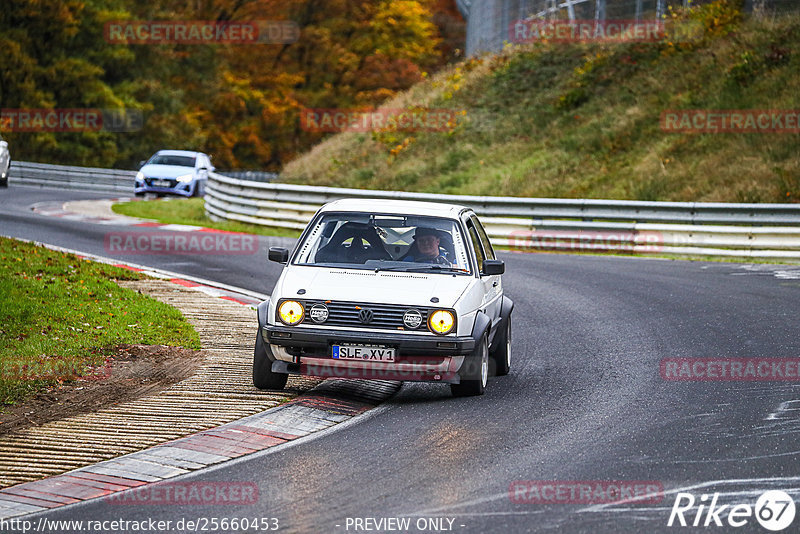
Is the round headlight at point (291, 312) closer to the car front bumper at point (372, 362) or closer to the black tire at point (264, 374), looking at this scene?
the car front bumper at point (372, 362)

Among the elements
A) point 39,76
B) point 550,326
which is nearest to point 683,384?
point 550,326

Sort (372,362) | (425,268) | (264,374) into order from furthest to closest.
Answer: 1. (425,268)
2. (264,374)
3. (372,362)

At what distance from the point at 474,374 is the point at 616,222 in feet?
46.5

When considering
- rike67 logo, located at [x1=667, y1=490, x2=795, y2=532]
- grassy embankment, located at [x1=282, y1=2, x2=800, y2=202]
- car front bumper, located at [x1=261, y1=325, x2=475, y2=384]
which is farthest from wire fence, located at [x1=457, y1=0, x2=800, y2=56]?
rike67 logo, located at [x1=667, y1=490, x2=795, y2=532]

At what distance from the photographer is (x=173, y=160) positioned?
34719mm

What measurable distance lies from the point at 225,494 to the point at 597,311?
27.7 feet

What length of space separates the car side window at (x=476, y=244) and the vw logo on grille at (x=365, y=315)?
1.48 meters

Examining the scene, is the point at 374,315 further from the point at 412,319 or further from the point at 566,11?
the point at 566,11

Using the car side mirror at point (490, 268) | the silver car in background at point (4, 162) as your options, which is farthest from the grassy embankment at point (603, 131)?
the car side mirror at point (490, 268)

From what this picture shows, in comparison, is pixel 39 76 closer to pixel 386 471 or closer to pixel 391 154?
pixel 391 154

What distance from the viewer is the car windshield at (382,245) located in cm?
995

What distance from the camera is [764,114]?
28359 mm

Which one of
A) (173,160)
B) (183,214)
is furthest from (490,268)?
(173,160)

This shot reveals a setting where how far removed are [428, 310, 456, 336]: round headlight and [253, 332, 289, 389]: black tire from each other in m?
1.39
